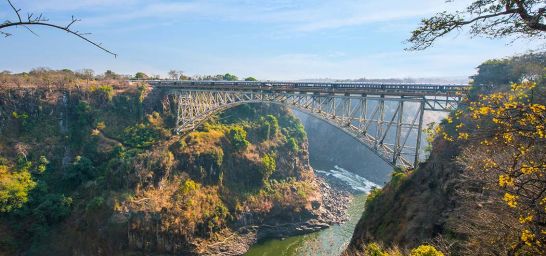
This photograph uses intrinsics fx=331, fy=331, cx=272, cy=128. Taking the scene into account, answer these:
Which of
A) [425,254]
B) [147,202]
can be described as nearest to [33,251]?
[147,202]

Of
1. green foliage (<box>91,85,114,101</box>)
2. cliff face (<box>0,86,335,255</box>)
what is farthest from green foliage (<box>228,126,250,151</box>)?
green foliage (<box>91,85,114,101</box>)

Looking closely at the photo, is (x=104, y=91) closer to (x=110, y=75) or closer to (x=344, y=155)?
(x=110, y=75)

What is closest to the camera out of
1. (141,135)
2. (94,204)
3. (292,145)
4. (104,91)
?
(94,204)

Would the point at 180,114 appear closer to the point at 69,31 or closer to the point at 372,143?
the point at 372,143

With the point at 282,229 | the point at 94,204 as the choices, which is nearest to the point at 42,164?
the point at 94,204

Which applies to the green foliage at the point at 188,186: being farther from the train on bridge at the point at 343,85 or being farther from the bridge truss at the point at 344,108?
the train on bridge at the point at 343,85

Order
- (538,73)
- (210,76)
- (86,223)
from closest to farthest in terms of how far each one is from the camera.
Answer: (538,73) → (86,223) → (210,76)

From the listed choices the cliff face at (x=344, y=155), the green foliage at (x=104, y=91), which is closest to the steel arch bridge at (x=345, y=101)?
the green foliage at (x=104, y=91)
